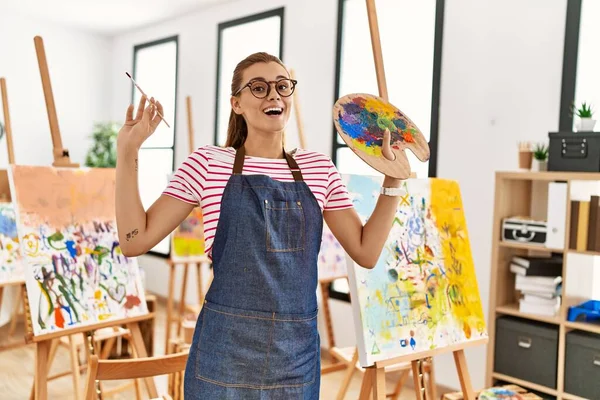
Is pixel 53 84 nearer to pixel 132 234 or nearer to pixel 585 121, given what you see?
pixel 585 121

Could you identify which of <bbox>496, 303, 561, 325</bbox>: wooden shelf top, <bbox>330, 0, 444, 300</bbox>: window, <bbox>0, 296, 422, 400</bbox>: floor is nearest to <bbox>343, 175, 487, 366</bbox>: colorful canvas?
<bbox>496, 303, 561, 325</bbox>: wooden shelf top

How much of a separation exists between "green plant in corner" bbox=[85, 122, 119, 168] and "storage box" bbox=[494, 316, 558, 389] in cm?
462

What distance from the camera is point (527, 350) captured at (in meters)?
2.95

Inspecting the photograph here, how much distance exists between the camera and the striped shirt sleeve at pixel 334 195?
1.58 m

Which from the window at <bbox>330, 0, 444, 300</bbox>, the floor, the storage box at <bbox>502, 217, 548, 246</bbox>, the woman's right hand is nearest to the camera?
the woman's right hand

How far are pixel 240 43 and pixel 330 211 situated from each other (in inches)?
161

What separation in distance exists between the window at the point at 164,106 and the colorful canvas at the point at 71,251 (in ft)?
11.6

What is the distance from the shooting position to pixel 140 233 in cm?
135

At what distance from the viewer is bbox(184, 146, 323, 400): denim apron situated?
1.40 meters

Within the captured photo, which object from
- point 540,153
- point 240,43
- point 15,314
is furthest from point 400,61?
point 15,314

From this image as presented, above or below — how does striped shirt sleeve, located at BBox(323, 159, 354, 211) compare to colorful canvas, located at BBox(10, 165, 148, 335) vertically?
above

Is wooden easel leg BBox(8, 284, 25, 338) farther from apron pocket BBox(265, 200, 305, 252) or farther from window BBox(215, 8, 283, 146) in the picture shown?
apron pocket BBox(265, 200, 305, 252)

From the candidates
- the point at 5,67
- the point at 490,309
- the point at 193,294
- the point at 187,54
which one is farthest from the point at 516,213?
the point at 5,67

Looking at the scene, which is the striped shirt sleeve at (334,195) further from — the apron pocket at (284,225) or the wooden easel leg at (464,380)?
the wooden easel leg at (464,380)
